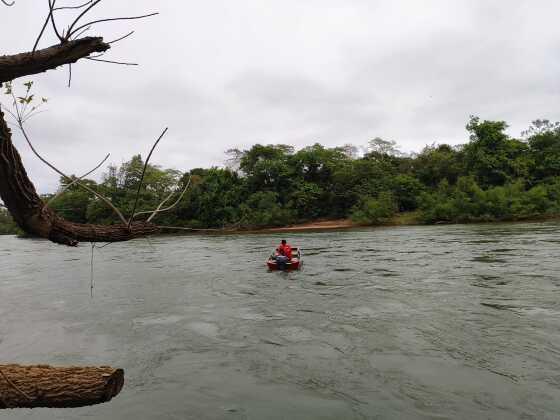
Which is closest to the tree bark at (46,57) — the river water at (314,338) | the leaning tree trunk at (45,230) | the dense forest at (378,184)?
the leaning tree trunk at (45,230)

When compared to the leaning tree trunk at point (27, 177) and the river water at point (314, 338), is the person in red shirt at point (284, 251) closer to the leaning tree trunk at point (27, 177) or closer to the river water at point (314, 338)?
the river water at point (314, 338)

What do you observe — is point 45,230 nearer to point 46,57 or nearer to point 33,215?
point 33,215

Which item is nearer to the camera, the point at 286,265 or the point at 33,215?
the point at 33,215

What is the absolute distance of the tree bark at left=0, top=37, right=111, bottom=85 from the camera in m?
2.01

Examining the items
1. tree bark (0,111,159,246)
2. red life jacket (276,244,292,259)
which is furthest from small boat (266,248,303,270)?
tree bark (0,111,159,246)

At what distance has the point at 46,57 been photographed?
2039mm

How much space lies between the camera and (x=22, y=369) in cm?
245

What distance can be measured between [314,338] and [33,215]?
6423 millimetres

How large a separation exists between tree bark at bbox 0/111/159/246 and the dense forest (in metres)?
37.9

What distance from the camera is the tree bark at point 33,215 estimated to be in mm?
2066

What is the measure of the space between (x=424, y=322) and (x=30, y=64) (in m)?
8.24

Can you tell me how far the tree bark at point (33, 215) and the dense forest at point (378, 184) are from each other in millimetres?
37860

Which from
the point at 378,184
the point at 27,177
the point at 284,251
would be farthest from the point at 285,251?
the point at 378,184

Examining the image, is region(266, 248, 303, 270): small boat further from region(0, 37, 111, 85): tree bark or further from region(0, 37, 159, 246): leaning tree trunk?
region(0, 37, 111, 85): tree bark
